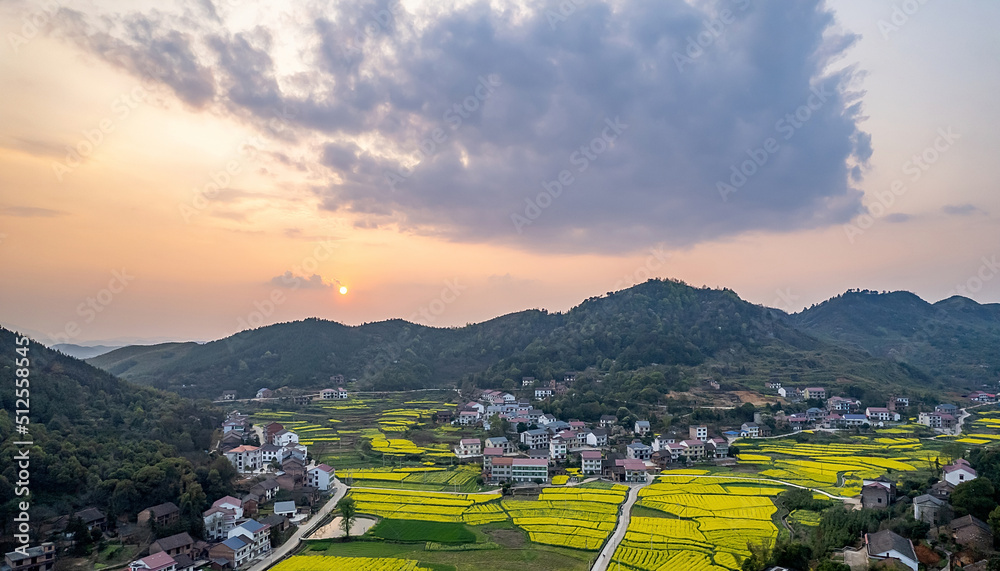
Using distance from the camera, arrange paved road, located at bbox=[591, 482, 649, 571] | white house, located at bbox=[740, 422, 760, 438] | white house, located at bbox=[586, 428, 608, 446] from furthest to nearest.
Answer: white house, located at bbox=[740, 422, 760, 438] → white house, located at bbox=[586, 428, 608, 446] → paved road, located at bbox=[591, 482, 649, 571]

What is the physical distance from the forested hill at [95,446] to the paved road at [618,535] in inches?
694

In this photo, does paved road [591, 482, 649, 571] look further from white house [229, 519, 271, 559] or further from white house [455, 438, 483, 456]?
white house [229, 519, 271, 559]

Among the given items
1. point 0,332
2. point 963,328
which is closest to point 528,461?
point 0,332

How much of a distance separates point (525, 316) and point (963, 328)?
81.9 meters

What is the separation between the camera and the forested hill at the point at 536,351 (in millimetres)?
73812

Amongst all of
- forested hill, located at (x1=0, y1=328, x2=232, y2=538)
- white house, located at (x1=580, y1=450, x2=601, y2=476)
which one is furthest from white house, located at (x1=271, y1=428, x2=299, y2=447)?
white house, located at (x1=580, y1=450, x2=601, y2=476)

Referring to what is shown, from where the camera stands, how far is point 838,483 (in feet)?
107

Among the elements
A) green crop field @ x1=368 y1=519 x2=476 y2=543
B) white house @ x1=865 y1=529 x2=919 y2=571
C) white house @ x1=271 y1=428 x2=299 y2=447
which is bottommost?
green crop field @ x1=368 y1=519 x2=476 y2=543

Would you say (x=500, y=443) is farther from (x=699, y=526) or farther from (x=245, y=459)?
(x=699, y=526)

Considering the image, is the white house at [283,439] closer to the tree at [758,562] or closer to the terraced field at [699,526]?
the terraced field at [699,526]

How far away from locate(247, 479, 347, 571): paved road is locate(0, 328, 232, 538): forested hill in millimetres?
4643

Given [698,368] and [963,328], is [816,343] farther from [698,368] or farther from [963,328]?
[963,328]

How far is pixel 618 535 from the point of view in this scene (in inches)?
987

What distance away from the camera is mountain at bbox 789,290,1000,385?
284 feet
